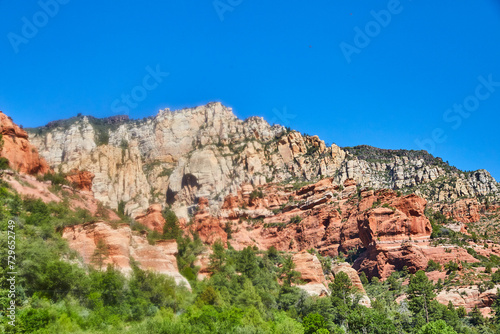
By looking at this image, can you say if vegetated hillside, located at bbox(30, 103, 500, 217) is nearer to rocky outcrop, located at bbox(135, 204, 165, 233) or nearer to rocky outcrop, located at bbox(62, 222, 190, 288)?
rocky outcrop, located at bbox(135, 204, 165, 233)

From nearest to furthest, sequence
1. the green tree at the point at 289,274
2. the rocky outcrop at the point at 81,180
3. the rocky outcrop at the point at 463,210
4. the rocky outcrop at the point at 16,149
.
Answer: the rocky outcrop at the point at 16,149, the rocky outcrop at the point at 81,180, the green tree at the point at 289,274, the rocky outcrop at the point at 463,210

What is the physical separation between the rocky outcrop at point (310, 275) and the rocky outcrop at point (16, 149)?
3746 cm

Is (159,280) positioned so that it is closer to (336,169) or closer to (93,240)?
(93,240)

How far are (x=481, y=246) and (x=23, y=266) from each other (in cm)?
7641

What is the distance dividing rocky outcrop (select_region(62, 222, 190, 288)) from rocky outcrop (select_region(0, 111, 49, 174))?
1321cm

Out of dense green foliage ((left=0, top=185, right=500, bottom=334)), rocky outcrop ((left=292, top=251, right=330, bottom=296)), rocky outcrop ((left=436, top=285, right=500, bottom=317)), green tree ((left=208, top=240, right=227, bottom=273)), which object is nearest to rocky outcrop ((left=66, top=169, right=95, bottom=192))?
dense green foliage ((left=0, top=185, right=500, bottom=334))

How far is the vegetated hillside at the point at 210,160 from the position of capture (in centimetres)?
12612

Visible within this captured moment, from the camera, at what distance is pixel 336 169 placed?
128875 mm

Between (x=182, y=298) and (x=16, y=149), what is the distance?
25.9m

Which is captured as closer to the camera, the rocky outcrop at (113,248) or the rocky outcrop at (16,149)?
the rocky outcrop at (113,248)

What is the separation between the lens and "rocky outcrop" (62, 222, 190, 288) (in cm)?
4512

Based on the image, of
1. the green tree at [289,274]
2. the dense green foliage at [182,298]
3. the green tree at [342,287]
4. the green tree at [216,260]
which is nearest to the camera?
the dense green foliage at [182,298]

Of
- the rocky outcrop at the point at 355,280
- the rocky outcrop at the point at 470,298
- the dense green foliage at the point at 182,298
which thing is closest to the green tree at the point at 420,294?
the dense green foliage at the point at 182,298

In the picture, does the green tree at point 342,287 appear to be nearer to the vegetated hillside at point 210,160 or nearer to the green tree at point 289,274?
the green tree at point 289,274
